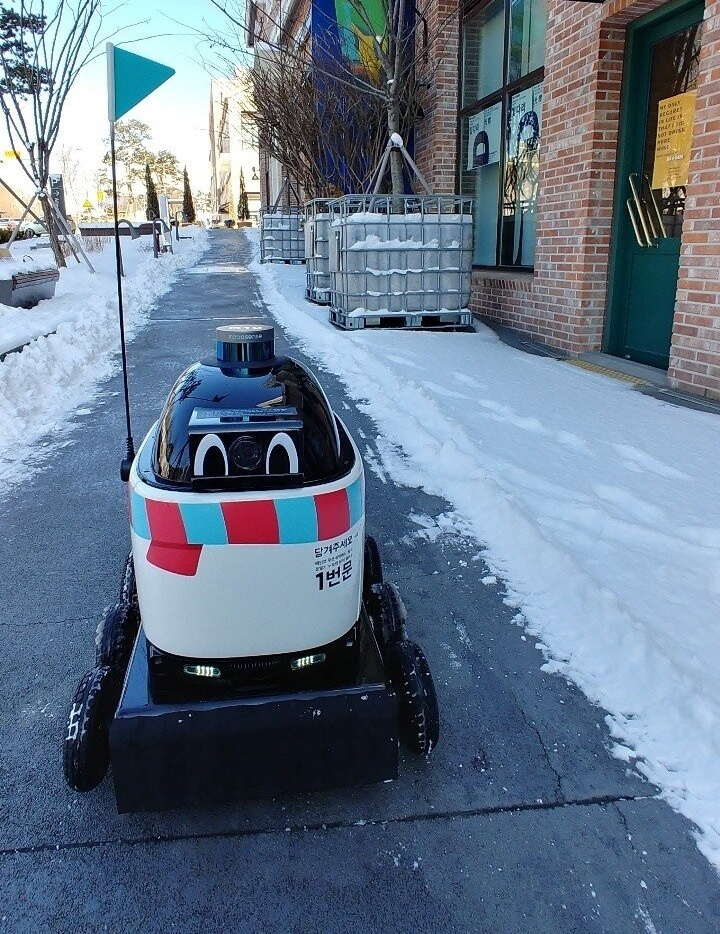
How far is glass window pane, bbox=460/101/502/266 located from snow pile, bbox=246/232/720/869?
14.5 feet

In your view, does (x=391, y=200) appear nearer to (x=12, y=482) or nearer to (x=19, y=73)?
(x=12, y=482)

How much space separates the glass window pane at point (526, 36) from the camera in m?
9.39

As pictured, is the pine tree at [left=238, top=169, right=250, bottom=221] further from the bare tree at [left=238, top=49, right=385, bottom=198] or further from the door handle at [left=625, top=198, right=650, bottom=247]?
the door handle at [left=625, top=198, right=650, bottom=247]

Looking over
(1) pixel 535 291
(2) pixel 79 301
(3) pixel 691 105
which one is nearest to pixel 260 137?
(2) pixel 79 301

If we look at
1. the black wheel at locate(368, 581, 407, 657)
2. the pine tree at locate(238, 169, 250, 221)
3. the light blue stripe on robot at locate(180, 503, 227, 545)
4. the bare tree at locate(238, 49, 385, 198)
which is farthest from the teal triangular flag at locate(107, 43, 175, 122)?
the pine tree at locate(238, 169, 250, 221)

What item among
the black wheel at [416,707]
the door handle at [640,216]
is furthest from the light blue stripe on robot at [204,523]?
the door handle at [640,216]

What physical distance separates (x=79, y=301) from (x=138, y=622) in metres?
10.6

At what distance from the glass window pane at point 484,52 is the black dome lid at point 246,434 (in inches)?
402

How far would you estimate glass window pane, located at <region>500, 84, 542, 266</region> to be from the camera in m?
9.59

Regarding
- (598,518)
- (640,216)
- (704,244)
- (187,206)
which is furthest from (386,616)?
(187,206)

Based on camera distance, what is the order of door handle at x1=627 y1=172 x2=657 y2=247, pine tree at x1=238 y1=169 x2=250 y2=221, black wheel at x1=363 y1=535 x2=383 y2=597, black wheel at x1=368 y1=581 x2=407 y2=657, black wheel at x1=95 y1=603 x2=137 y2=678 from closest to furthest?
black wheel at x1=95 y1=603 x2=137 y2=678, black wheel at x1=368 y1=581 x2=407 y2=657, black wheel at x1=363 y1=535 x2=383 y2=597, door handle at x1=627 y1=172 x2=657 y2=247, pine tree at x1=238 y1=169 x2=250 y2=221

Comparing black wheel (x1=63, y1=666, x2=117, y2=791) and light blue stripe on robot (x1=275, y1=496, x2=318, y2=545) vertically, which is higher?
light blue stripe on robot (x1=275, y1=496, x2=318, y2=545)

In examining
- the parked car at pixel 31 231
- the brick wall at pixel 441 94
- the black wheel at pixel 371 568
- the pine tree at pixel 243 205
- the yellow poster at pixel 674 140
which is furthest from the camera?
the pine tree at pixel 243 205

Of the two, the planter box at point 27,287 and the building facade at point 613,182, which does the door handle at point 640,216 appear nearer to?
the building facade at point 613,182
